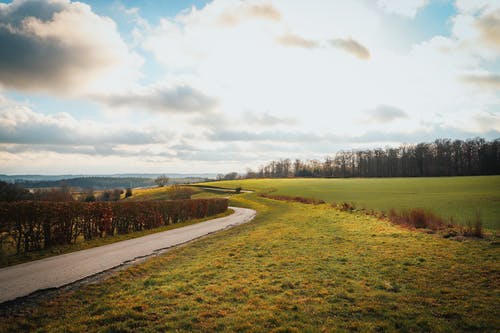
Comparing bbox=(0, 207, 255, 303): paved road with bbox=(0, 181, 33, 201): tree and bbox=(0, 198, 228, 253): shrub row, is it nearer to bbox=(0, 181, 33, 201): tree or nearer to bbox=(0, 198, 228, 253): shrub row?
bbox=(0, 198, 228, 253): shrub row

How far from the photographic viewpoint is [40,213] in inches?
518

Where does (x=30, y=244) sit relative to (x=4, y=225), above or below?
below

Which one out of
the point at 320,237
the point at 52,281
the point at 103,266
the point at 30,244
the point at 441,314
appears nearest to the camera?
the point at 441,314

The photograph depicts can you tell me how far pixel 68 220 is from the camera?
14648 millimetres

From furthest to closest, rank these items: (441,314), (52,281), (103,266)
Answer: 1. (103,266)
2. (52,281)
3. (441,314)

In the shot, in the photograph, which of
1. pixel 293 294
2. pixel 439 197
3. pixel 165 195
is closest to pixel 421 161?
pixel 439 197

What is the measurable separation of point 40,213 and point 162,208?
1118cm

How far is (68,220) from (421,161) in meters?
111

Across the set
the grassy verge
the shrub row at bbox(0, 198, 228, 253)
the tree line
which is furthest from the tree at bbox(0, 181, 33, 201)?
the tree line

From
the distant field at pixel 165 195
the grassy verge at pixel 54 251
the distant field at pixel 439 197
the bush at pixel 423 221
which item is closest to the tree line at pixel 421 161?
the distant field at pixel 439 197

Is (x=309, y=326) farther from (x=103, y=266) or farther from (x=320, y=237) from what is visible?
(x=320, y=237)

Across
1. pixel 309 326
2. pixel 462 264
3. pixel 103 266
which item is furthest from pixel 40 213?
pixel 462 264

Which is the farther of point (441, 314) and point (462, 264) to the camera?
point (462, 264)

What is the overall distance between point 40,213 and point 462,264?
707 inches
